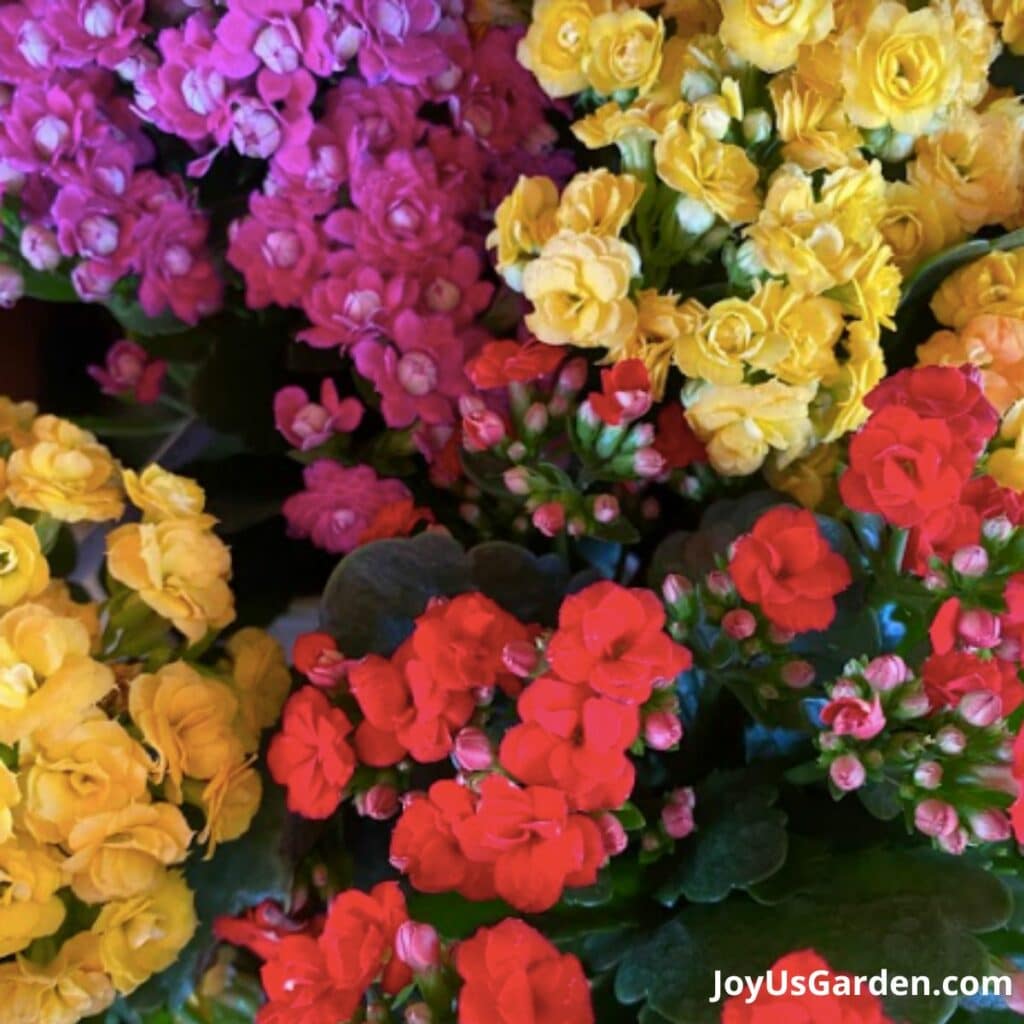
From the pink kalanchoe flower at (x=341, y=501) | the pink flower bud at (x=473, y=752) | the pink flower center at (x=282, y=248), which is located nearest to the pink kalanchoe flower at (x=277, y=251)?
the pink flower center at (x=282, y=248)

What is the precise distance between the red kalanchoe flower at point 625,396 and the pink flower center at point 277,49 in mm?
247

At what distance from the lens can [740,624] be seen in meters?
0.50

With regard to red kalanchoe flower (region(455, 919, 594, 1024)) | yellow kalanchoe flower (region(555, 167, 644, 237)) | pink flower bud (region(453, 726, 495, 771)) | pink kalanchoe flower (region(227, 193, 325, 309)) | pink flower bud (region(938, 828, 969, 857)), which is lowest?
Result: red kalanchoe flower (region(455, 919, 594, 1024))

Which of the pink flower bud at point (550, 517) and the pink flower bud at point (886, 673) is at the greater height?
the pink flower bud at point (886, 673)

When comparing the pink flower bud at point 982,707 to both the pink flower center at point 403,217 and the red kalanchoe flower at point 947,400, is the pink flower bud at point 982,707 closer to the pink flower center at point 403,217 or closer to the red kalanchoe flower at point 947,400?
the red kalanchoe flower at point 947,400

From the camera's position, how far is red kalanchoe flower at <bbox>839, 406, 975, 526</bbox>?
44 cm

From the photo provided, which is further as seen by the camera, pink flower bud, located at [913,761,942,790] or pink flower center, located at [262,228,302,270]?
pink flower center, located at [262,228,302,270]

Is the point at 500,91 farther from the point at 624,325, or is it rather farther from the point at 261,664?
the point at 261,664

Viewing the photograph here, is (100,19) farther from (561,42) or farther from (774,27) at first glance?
(774,27)

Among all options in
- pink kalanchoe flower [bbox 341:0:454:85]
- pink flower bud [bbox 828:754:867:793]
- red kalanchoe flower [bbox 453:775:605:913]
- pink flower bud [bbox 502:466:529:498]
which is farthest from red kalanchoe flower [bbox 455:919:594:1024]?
pink kalanchoe flower [bbox 341:0:454:85]

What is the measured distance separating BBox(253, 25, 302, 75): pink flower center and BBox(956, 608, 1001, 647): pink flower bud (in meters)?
0.43

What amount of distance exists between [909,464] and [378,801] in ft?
0.87

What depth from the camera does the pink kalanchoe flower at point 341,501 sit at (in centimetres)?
69

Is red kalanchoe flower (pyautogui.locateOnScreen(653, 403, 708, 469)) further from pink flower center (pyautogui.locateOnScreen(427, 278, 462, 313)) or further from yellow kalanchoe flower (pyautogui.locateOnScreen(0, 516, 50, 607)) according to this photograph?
yellow kalanchoe flower (pyautogui.locateOnScreen(0, 516, 50, 607))
